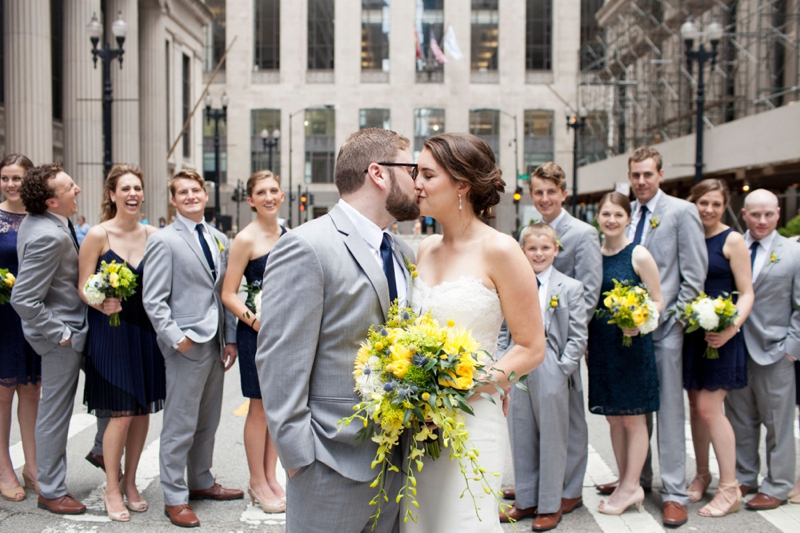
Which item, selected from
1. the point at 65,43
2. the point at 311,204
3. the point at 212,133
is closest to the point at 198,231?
the point at 65,43

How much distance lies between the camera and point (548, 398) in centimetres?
543

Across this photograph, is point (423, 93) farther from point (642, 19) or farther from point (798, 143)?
point (798, 143)

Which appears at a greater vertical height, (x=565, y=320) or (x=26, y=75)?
(x=26, y=75)

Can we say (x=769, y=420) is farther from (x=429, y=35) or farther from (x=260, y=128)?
(x=429, y=35)

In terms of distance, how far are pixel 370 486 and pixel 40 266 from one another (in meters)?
3.70

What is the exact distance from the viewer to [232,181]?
2874 inches

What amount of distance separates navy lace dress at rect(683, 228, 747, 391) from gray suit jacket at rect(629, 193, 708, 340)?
147 mm

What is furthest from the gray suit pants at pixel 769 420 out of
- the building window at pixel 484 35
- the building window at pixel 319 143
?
the building window at pixel 484 35

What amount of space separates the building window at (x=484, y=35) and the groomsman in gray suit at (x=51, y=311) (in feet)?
229

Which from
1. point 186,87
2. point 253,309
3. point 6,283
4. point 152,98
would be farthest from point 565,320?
point 186,87

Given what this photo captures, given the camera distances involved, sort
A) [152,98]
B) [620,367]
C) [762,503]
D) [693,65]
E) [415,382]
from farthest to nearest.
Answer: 1. [152,98]
2. [693,65]
3. [762,503]
4. [620,367]
5. [415,382]

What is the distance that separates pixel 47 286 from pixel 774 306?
19.4 feet

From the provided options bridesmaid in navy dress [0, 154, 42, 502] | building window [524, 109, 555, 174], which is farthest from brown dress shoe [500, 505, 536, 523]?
building window [524, 109, 555, 174]

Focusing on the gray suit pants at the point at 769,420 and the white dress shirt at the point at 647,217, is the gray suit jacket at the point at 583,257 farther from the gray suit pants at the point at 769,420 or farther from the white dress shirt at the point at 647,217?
the gray suit pants at the point at 769,420
